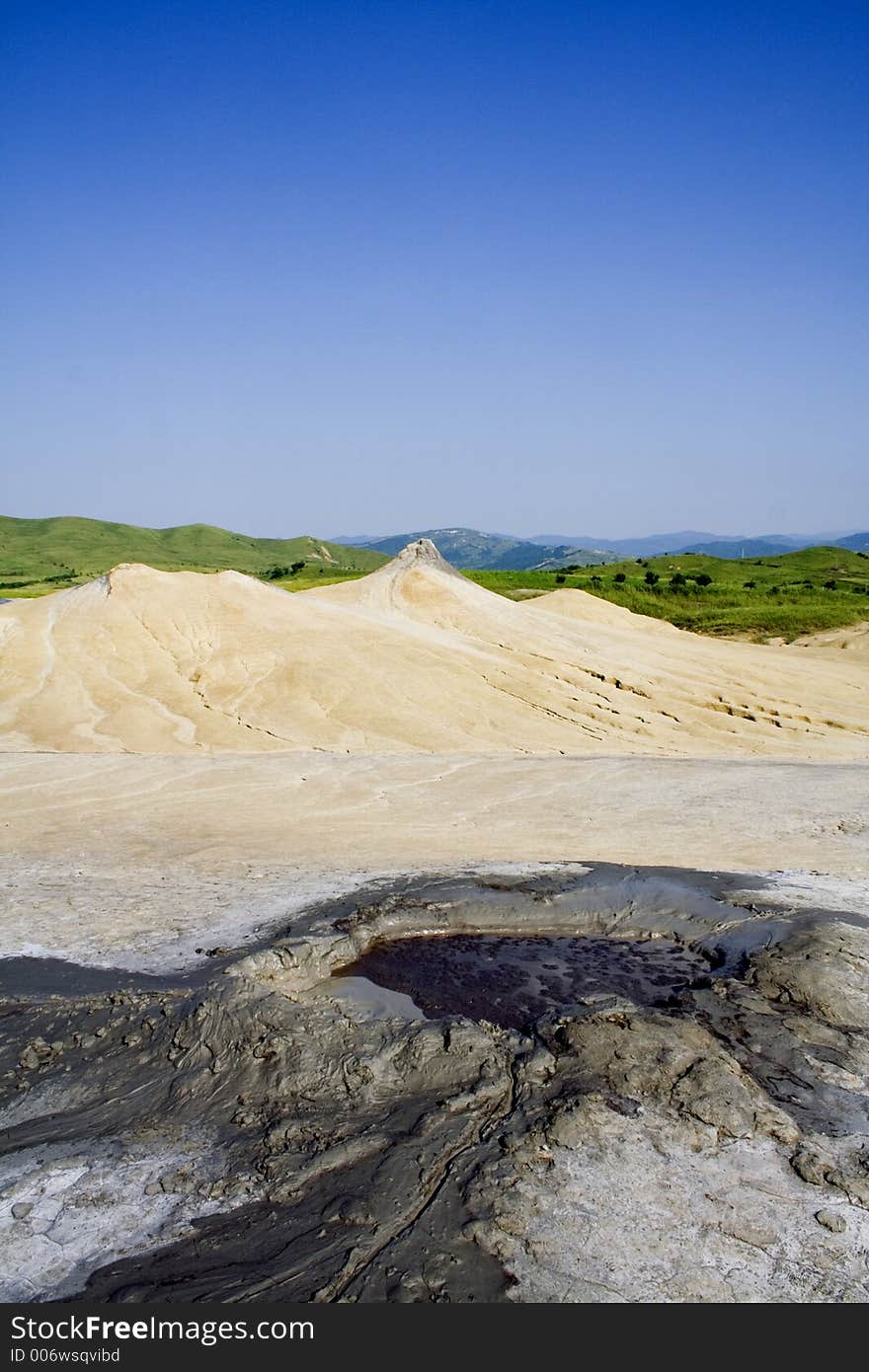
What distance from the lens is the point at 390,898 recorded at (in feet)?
29.9

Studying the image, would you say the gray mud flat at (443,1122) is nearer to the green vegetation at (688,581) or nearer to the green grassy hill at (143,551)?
the green vegetation at (688,581)

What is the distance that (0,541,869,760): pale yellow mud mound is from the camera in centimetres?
1764

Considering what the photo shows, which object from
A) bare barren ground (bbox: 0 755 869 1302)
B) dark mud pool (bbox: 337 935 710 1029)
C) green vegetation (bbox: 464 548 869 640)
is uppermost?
green vegetation (bbox: 464 548 869 640)

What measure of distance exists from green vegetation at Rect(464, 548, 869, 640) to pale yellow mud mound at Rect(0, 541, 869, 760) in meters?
12.3

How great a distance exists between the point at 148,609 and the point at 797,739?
601 inches

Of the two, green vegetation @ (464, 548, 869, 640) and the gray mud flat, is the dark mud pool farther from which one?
green vegetation @ (464, 548, 869, 640)

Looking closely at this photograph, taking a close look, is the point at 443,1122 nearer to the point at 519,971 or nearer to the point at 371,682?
the point at 519,971

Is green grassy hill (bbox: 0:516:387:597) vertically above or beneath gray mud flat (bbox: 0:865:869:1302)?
above

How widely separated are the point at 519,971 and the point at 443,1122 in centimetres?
245

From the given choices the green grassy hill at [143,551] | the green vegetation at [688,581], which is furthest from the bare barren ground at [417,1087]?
the green grassy hill at [143,551]

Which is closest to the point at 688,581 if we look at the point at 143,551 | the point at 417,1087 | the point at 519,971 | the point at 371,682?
the point at 371,682

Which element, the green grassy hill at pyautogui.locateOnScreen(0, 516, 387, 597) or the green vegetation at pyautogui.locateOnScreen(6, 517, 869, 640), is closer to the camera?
the green vegetation at pyautogui.locateOnScreen(6, 517, 869, 640)

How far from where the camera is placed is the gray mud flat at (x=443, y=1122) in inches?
170

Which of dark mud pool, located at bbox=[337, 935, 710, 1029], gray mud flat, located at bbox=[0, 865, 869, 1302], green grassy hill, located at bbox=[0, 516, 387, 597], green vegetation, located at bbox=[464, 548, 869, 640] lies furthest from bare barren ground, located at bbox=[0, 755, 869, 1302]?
green grassy hill, located at bbox=[0, 516, 387, 597]
